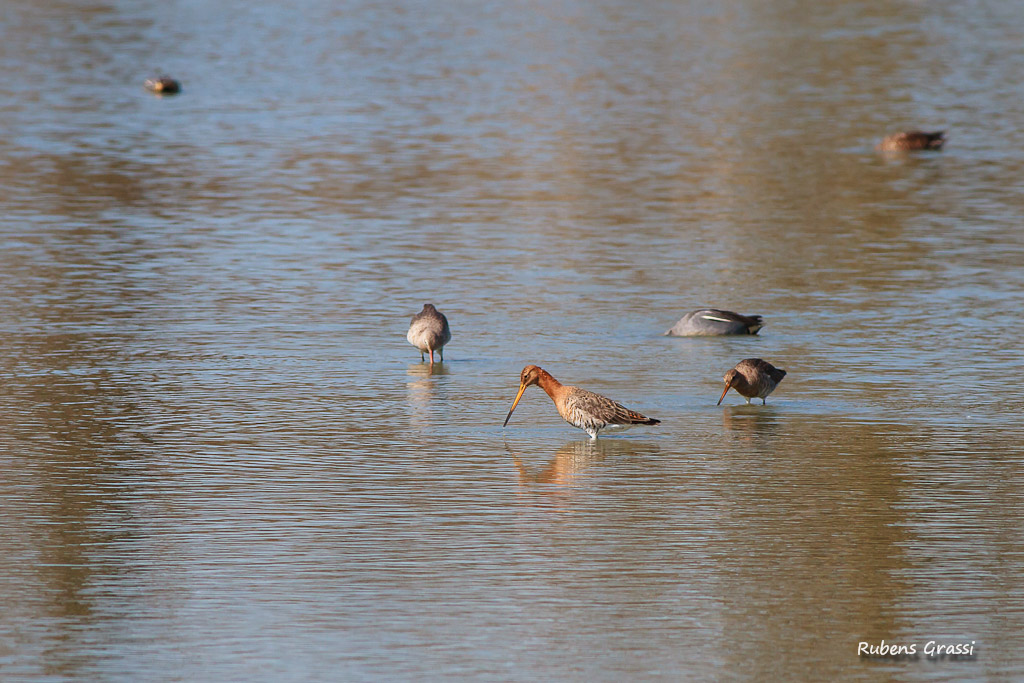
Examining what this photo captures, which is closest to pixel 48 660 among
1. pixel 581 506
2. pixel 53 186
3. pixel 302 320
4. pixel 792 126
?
pixel 581 506

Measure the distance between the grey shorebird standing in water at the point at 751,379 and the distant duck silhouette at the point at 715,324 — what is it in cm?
252

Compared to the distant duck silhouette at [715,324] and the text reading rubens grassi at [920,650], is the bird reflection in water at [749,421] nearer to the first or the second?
the distant duck silhouette at [715,324]

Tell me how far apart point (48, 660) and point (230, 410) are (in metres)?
5.02

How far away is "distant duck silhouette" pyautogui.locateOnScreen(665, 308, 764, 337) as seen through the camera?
14953 mm

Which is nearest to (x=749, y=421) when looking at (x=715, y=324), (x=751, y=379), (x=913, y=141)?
(x=751, y=379)

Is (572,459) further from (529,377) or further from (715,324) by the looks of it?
(715,324)

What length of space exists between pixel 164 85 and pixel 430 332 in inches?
1039

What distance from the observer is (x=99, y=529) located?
9211mm

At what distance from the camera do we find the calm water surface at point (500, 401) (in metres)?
7.76

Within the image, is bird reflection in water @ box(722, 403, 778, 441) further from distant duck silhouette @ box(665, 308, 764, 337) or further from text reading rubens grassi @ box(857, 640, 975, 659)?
text reading rubens grassi @ box(857, 640, 975, 659)

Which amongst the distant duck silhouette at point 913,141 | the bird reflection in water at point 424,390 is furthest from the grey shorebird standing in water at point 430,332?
the distant duck silhouette at point 913,141

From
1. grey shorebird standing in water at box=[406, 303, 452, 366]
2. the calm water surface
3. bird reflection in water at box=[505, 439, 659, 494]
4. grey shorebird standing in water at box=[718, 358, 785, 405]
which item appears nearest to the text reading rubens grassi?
the calm water surface

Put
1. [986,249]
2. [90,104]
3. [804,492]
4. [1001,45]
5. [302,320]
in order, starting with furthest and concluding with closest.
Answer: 1. [1001,45]
2. [90,104]
3. [986,249]
4. [302,320]
5. [804,492]

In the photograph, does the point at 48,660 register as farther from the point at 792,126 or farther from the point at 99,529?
the point at 792,126
